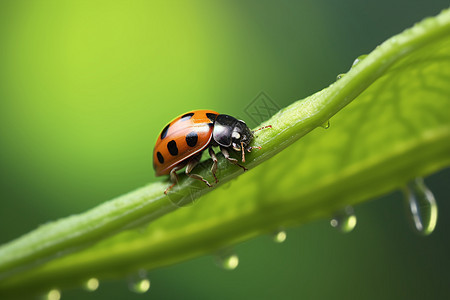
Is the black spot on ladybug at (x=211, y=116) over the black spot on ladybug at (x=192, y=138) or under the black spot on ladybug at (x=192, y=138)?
over

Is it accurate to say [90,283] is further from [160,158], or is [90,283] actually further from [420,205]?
[420,205]

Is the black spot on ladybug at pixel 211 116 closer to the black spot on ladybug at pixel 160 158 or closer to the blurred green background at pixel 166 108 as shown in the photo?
the black spot on ladybug at pixel 160 158

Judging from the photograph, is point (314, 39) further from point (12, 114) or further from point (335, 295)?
point (12, 114)

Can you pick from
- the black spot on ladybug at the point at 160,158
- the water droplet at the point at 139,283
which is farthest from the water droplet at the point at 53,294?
the black spot on ladybug at the point at 160,158

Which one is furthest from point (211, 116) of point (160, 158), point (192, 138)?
point (160, 158)

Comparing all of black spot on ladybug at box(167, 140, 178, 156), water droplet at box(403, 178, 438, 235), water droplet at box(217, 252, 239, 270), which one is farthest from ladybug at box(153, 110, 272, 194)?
water droplet at box(403, 178, 438, 235)
